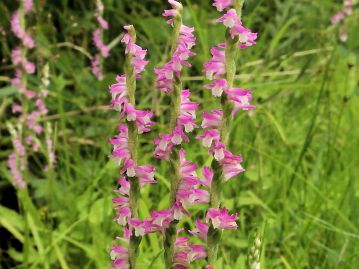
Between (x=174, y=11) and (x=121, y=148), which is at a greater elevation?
(x=174, y=11)

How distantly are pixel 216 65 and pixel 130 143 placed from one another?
0.65ft

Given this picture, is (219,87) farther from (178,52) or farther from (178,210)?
(178,210)

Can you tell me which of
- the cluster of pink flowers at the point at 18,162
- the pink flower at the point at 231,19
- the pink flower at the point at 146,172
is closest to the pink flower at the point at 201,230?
the pink flower at the point at 146,172

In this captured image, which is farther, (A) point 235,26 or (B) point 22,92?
(B) point 22,92

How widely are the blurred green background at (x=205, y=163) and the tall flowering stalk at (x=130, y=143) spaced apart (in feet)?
0.64

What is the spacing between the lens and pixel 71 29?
9.82 feet

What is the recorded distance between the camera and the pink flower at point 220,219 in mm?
1056

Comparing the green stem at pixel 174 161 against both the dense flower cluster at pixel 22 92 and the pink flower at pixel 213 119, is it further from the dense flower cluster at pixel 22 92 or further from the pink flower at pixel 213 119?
the dense flower cluster at pixel 22 92

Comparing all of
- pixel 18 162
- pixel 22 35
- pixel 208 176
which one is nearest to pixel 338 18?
pixel 22 35

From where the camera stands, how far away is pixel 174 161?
107 centimetres

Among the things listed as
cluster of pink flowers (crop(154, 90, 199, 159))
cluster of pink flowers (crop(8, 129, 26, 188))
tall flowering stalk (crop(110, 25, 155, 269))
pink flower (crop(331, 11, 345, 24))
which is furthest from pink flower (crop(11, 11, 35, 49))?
pink flower (crop(331, 11, 345, 24))

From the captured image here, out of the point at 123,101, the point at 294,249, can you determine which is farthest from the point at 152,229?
the point at 294,249

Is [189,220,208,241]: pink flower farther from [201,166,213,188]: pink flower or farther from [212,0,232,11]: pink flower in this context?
[212,0,232,11]: pink flower

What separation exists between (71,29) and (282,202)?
1.32 meters
